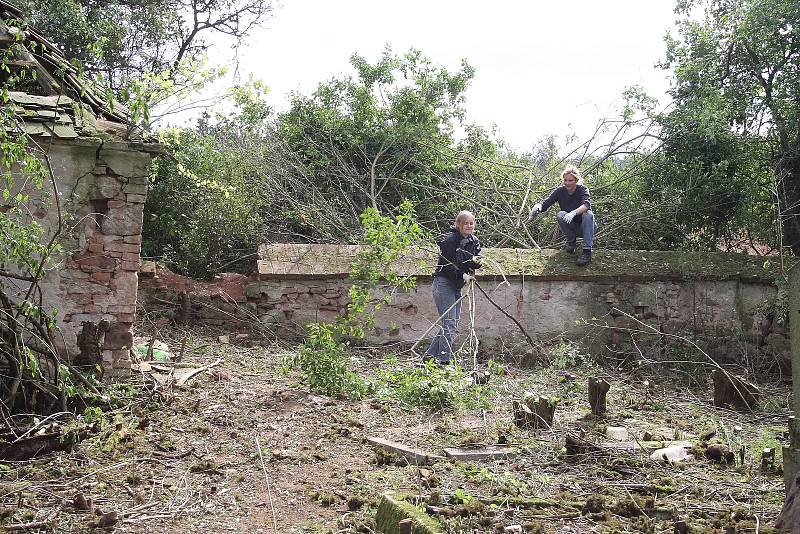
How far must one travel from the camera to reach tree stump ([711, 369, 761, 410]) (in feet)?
24.8

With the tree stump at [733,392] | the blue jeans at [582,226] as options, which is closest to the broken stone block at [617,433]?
the tree stump at [733,392]

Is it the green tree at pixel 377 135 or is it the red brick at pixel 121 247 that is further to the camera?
the green tree at pixel 377 135

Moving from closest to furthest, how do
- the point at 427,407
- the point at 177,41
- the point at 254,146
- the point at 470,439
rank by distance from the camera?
the point at 470,439 < the point at 427,407 < the point at 254,146 < the point at 177,41

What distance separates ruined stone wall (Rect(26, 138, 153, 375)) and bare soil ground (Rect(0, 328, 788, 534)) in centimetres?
74

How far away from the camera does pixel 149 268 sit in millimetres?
10672

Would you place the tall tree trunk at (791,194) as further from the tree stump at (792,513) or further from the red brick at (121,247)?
the red brick at (121,247)

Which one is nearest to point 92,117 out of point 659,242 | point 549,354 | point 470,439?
point 470,439

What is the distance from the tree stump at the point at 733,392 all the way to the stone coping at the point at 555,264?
302 centimetres

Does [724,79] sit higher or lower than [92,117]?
higher

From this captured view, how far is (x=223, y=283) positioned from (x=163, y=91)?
3368mm

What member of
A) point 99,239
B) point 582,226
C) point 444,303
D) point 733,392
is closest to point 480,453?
point 733,392

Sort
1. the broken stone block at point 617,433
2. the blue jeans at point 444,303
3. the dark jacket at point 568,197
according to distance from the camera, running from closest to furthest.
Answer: the broken stone block at point 617,433
the blue jeans at point 444,303
the dark jacket at point 568,197

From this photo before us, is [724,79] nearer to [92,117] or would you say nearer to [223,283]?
[223,283]

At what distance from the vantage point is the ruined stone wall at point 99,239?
288 inches
